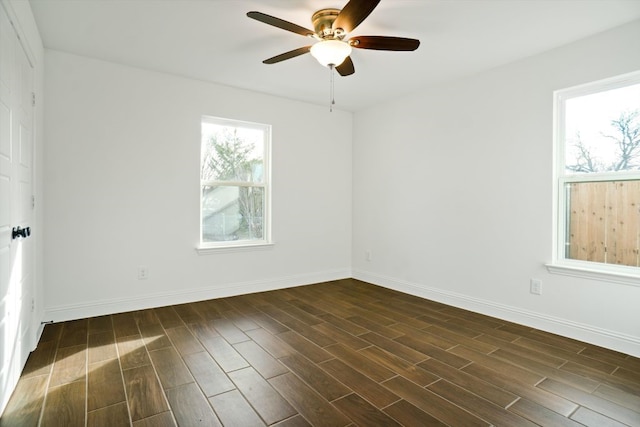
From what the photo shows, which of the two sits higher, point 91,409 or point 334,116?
point 334,116

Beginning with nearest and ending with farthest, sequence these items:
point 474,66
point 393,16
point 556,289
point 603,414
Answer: point 603,414 < point 393,16 < point 556,289 < point 474,66

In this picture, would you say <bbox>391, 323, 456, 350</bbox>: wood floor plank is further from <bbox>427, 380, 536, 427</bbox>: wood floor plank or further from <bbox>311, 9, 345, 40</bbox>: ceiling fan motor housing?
<bbox>311, 9, 345, 40</bbox>: ceiling fan motor housing

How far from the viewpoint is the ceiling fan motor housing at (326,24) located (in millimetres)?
2337

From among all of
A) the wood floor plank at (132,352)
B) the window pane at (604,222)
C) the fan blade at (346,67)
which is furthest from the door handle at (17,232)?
the window pane at (604,222)

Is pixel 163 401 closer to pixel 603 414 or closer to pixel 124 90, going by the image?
pixel 603 414

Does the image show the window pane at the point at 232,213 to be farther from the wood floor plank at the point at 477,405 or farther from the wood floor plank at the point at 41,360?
the wood floor plank at the point at 477,405

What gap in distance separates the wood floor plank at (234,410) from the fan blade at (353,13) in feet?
7.39

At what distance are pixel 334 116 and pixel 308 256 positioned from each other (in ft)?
6.54

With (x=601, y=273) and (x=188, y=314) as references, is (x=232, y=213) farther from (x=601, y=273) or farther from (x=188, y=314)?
(x=601, y=273)

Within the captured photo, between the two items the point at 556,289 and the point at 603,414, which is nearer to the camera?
the point at 603,414

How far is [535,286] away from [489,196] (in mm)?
919

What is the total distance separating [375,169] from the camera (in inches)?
185

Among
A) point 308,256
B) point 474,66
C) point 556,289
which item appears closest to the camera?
point 556,289

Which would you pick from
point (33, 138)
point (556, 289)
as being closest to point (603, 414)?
point (556, 289)
